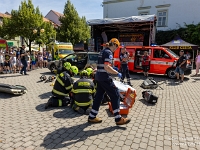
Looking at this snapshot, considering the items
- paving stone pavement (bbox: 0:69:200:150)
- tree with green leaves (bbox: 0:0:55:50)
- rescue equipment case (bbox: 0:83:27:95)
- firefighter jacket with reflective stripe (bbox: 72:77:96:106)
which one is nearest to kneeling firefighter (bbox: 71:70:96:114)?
firefighter jacket with reflective stripe (bbox: 72:77:96:106)

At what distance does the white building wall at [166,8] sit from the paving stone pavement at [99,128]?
1730 centimetres

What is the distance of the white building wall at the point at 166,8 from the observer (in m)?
18.7

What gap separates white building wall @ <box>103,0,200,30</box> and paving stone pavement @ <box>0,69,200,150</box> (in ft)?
56.7

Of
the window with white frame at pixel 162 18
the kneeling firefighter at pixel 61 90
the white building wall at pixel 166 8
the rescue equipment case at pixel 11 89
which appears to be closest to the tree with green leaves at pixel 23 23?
the white building wall at pixel 166 8

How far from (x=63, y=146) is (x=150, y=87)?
533 cm

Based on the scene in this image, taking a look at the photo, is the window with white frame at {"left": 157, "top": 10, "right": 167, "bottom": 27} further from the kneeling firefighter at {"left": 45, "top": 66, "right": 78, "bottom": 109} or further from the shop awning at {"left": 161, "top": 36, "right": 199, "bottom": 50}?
the kneeling firefighter at {"left": 45, "top": 66, "right": 78, "bottom": 109}

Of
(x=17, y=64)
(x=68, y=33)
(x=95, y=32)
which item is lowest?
(x=17, y=64)

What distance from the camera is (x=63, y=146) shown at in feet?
9.70

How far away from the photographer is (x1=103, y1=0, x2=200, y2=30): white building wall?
61.5ft

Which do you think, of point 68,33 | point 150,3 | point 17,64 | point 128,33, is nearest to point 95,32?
point 128,33

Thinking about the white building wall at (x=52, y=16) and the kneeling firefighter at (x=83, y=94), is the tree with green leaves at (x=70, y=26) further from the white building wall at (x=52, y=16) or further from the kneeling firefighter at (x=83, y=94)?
the kneeling firefighter at (x=83, y=94)

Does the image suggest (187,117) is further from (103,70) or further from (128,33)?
(128,33)

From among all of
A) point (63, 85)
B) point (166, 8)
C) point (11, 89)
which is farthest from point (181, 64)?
point (166, 8)

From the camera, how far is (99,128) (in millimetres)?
3617
